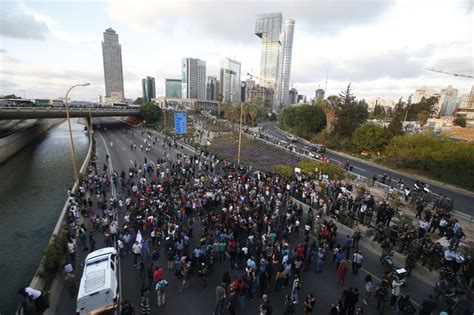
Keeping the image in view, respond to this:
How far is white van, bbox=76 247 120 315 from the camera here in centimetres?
917

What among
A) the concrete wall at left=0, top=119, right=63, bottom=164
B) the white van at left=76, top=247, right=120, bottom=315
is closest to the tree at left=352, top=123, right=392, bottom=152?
the white van at left=76, top=247, right=120, bottom=315

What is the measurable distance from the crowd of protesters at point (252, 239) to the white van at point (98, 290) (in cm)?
115

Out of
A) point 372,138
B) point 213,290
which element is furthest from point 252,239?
point 372,138

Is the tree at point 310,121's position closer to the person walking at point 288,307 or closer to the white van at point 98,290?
the person walking at point 288,307

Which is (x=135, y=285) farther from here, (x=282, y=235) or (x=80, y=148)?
(x=80, y=148)

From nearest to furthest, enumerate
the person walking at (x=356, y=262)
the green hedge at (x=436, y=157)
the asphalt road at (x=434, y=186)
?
the person walking at (x=356, y=262) → the asphalt road at (x=434, y=186) → the green hedge at (x=436, y=157)

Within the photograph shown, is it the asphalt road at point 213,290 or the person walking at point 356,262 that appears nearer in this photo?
the asphalt road at point 213,290

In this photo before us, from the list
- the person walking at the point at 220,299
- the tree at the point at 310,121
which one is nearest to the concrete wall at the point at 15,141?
the person walking at the point at 220,299

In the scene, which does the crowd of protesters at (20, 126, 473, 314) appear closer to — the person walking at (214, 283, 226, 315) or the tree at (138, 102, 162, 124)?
the person walking at (214, 283, 226, 315)

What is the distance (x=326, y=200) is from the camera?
18.9m

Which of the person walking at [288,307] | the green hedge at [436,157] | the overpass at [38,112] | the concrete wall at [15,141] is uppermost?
the overpass at [38,112]

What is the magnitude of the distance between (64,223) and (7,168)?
3158 centimetres

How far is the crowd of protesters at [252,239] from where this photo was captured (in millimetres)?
10289

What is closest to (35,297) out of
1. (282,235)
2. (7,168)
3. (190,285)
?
(190,285)
